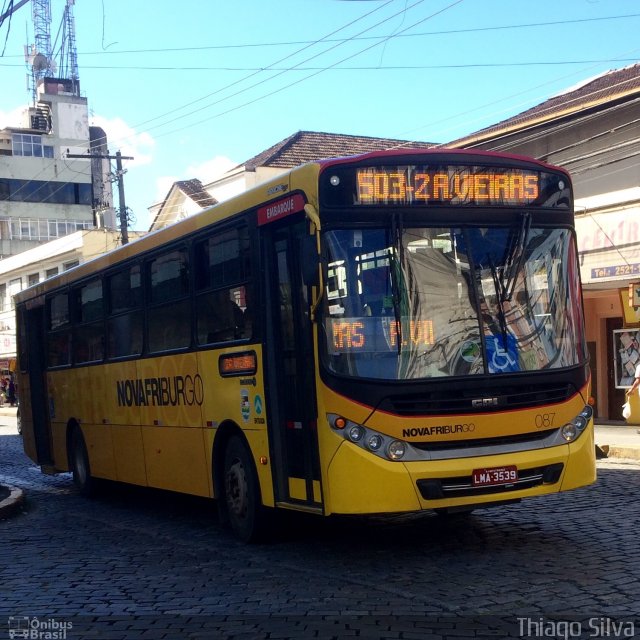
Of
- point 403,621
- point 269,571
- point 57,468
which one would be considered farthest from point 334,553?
point 57,468

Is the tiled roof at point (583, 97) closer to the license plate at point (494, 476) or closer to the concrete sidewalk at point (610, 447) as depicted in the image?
the concrete sidewalk at point (610, 447)

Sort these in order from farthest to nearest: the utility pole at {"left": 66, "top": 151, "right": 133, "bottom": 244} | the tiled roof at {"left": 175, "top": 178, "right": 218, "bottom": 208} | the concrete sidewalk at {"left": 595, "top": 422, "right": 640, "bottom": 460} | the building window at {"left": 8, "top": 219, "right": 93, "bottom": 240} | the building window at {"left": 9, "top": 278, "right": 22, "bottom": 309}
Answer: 1. the building window at {"left": 8, "top": 219, "right": 93, "bottom": 240}
2. the building window at {"left": 9, "top": 278, "right": 22, "bottom": 309}
3. the tiled roof at {"left": 175, "top": 178, "right": 218, "bottom": 208}
4. the utility pole at {"left": 66, "top": 151, "right": 133, "bottom": 244}
5. the concrete sidewalk at {"left": 595, "top": 422, "right": 640, "bottom": 460}

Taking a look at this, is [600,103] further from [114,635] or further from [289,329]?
[114,635]

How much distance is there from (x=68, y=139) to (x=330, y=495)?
254 ft

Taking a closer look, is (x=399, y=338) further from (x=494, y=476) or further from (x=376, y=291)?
(x=494, y=476)

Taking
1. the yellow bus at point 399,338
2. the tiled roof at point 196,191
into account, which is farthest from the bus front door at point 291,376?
the tiled roof at point 196,191

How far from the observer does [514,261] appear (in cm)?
802

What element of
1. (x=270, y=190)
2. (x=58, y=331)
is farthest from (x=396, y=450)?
(x=58, y=331)

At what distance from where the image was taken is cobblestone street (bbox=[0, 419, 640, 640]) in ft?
19.8

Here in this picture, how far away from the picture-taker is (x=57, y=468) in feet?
51.1

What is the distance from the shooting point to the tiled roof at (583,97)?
2230 cm

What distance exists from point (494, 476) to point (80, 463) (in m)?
8.33

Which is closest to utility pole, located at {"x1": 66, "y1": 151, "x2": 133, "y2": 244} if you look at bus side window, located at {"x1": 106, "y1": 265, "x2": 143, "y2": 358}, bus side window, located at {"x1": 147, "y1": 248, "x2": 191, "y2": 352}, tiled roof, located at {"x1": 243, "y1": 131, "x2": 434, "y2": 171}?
tiled roof, located at {"x1": 243, "y1": 131, "x2": 434, "y2": 171}

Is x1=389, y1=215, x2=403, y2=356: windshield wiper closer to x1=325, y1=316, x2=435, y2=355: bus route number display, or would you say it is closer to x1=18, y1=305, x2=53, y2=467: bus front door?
x1=325, y1=316, x2=435, y2=355: bus route number display
